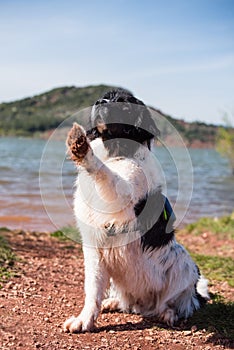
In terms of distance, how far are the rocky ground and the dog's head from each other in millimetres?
1472

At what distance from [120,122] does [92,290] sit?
140cm

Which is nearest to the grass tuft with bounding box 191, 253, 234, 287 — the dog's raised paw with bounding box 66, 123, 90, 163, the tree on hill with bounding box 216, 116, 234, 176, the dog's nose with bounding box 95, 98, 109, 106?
the dog's nose with bounding box 95, 98, 109, 106

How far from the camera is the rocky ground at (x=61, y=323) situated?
3.44 metres

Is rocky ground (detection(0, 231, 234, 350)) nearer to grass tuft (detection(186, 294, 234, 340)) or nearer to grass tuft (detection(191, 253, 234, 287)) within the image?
grass tuft (detection(186, 294, 234, 340))

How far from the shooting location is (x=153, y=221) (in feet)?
13.0

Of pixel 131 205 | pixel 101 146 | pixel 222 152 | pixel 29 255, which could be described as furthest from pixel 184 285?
pixel 222 152

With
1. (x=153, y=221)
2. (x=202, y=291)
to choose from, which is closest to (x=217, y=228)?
(x=202, y=291)

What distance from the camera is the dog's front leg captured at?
3701mm

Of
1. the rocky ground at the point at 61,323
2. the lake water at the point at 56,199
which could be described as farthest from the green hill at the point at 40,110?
the rocky ground at the point at 61,323

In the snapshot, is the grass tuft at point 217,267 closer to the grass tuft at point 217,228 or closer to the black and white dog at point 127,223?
the black and white dog at point 127,223

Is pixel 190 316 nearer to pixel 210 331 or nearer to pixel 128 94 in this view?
pixel 210 331

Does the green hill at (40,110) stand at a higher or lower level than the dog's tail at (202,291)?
lower

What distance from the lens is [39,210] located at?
11969 millimetres

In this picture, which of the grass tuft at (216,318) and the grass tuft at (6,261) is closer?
the grass tuft at (216,318)
